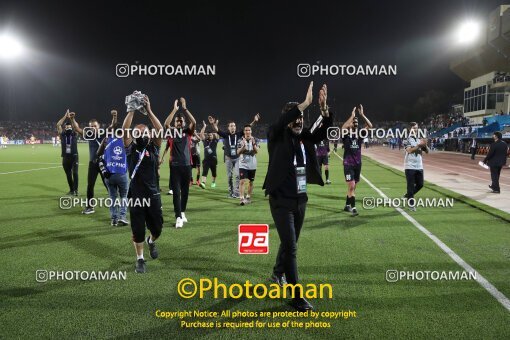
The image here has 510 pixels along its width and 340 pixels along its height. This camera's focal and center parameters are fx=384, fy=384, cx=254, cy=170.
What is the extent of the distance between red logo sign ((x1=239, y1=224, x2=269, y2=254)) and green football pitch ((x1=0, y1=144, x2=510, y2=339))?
17 centimetres

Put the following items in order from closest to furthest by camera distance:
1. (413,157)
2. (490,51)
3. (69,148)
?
(413,157) → (69,148) → (490,51)

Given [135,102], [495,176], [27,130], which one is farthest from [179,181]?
[27,130]

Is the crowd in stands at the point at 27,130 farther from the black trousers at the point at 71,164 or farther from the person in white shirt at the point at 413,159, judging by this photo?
the person in white shirt at the point at 413,159

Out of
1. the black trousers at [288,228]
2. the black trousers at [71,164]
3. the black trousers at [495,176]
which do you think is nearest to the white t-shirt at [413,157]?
the black trousers at [495,176]

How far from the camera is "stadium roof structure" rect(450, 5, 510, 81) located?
5241cm

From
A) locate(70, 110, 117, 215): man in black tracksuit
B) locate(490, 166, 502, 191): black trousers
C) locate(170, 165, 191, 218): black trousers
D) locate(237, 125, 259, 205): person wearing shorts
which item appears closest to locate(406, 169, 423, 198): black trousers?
locate(237, 125, 259, 205): person wearing shorts

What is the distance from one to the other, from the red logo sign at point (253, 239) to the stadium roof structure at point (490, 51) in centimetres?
5804

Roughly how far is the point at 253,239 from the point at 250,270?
4.07 ft

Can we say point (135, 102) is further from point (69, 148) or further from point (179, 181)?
point (69, 148)

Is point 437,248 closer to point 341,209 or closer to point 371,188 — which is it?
point 341,209

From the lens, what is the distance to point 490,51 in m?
57.9

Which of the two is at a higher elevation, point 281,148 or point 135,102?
point 135,102

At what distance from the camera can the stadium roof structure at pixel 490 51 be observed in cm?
5241

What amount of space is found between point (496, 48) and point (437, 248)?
60.8 meters
